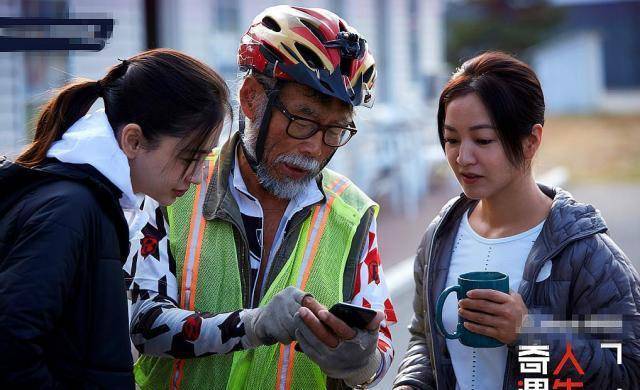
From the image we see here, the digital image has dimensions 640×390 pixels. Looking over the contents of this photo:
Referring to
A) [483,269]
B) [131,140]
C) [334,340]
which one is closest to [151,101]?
[131,140]

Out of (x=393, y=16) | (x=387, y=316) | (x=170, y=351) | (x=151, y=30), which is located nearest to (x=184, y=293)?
(x=170, y=351)

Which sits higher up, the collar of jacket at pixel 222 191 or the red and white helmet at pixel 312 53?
the red and white helmet at pixel 312 53

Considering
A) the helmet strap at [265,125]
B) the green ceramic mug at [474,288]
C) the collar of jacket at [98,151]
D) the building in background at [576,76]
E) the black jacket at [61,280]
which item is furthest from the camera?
the building in background at [576,76]

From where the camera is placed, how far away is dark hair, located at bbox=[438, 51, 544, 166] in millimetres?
2779

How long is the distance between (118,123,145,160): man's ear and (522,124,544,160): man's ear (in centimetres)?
116

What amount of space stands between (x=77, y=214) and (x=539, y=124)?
1.46m

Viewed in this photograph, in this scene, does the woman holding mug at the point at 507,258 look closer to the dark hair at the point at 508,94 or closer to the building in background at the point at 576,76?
the dark hair at the point at 508,94

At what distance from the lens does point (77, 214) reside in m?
1.98

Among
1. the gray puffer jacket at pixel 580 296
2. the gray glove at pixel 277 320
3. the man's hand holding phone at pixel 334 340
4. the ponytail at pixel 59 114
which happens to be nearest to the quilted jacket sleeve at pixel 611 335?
the gray puffer jacket at pixel 580 296

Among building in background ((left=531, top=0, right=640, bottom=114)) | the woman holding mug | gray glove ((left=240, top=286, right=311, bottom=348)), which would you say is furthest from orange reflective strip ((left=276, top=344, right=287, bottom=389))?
building in background ((left=531, top=0, right=640, bottom=114))

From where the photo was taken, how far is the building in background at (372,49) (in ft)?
29.1

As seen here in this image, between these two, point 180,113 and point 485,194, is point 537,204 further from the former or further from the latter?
point 180,113

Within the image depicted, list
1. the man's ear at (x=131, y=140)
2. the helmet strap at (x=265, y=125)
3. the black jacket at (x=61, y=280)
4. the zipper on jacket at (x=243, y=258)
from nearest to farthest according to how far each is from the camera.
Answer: the black jacket at (x=61, y=280) → the man's ear at (x=131, y=140) → the zipper on jacket at (x=243, y=258) → the helmet strap at (x=265, y=125)

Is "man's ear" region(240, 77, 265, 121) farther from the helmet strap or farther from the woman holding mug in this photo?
the woman holding mug
